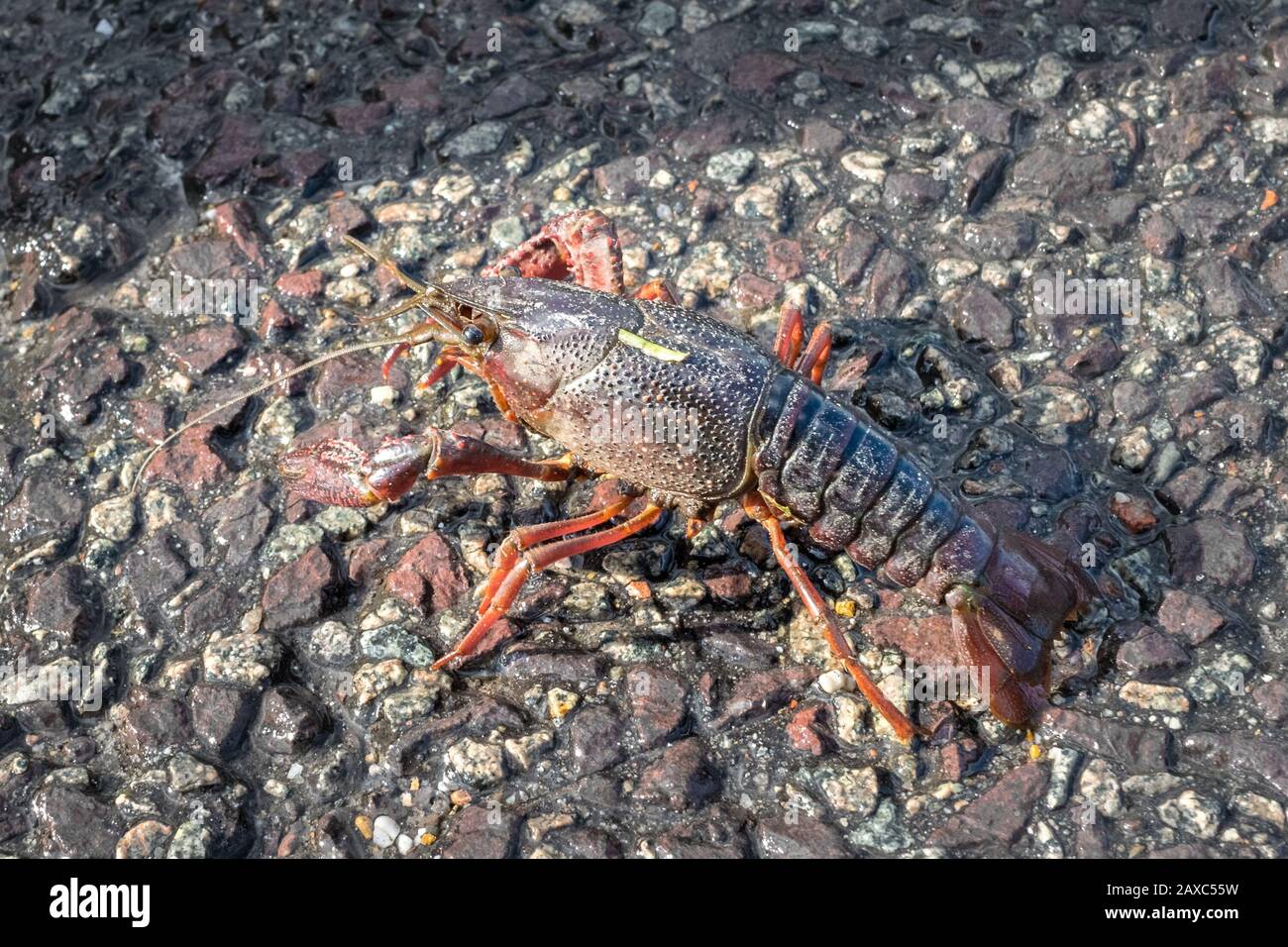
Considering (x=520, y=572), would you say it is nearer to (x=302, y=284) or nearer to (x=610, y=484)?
(x=610, y=484)

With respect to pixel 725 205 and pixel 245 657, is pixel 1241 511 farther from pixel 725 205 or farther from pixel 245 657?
pixel 245 657

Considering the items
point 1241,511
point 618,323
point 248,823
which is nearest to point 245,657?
point 248,823

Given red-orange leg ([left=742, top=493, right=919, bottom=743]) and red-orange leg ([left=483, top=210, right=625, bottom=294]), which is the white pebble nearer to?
red-orange leg ([left=742, top=493, right=919, bottom=743])

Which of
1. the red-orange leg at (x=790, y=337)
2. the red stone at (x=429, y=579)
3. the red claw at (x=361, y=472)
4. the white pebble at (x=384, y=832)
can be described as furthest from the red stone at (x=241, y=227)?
the white pebble at (x=384, y=832)

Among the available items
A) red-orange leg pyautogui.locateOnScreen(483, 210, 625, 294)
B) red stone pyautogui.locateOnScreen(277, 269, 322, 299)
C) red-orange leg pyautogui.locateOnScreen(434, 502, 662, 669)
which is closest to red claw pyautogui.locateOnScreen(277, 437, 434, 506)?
red-orange leg pyautogui.locateOnScreen(434, 502, 662, 669)

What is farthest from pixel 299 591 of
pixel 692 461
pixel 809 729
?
pixel 809 729

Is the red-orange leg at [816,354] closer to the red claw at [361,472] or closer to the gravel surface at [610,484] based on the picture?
the gravel surface at [610,484]

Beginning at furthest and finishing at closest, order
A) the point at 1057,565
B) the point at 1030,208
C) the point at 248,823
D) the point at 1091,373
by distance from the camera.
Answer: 1. the point at 1030,208
2. the point at 1091,373
3. the point at 1057,565
4. the point at 248,823
